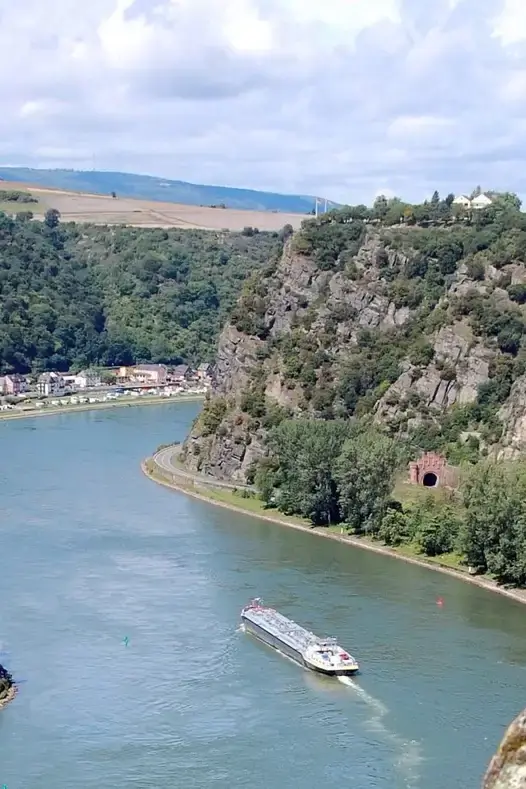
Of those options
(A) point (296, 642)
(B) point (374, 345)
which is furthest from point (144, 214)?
(A) point (296, 642)

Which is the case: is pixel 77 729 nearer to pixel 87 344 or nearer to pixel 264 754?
pixel 264 754

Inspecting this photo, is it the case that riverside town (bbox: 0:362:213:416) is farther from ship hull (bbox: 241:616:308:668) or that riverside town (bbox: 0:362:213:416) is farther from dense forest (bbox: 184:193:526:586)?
ship hull (bbox: 241:616:308:668)

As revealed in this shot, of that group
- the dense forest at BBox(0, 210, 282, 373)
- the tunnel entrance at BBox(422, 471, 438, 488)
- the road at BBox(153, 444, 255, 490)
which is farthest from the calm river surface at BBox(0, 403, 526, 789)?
the dense forest at BBox(0, 210, 282, 373)

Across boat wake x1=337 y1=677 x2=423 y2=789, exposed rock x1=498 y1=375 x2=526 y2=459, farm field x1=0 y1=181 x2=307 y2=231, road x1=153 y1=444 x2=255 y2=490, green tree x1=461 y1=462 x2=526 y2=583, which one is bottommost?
road x1=153 y1=444 x2=255 y2=490

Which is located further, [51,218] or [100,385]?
[51,218]

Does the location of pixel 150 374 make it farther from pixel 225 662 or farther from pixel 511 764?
pixel 511 764

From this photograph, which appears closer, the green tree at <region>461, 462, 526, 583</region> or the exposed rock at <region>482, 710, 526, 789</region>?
the exposed rock at <region>482, 710, 526, 789</region>

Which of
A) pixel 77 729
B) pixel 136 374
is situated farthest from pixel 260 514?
pixel 136 374
